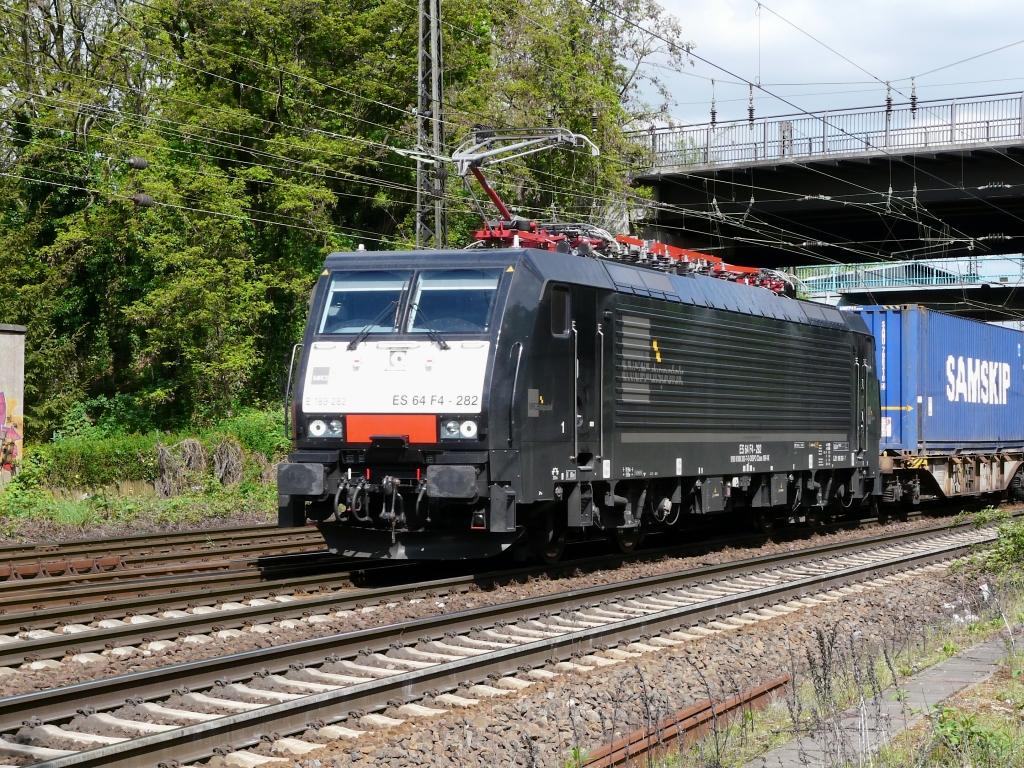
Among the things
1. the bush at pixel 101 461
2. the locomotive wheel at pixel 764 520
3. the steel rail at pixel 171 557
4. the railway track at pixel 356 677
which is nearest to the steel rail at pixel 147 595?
the steel rail at pixel 171 557

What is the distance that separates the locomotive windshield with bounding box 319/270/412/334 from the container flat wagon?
12268mm

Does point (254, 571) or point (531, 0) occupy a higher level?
point (531, 0)

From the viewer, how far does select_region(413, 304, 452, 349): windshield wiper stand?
12195 millimetres

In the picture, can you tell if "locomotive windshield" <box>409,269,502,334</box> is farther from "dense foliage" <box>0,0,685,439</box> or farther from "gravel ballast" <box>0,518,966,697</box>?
"dense foliage" <box>0,0,685,439</box>

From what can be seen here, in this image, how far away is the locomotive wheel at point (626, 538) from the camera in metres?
15.3

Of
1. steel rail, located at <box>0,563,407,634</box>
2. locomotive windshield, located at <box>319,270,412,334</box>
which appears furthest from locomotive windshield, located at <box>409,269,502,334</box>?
steel rail, located at <box>0,563,407,634</box>

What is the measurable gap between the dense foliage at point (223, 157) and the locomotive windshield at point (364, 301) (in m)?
18.3

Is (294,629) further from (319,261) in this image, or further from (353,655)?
(319,261)

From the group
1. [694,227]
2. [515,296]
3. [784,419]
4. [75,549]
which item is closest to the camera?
[515,296]

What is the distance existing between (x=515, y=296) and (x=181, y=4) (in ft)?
81.6

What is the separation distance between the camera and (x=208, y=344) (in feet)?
104

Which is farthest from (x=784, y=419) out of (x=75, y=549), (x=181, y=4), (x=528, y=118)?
(x=181, y=4)

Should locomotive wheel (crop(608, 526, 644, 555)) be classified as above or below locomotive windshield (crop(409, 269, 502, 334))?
below

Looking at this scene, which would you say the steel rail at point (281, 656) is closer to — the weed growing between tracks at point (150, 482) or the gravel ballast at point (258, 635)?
the gravel ballast at point (258, 635)
